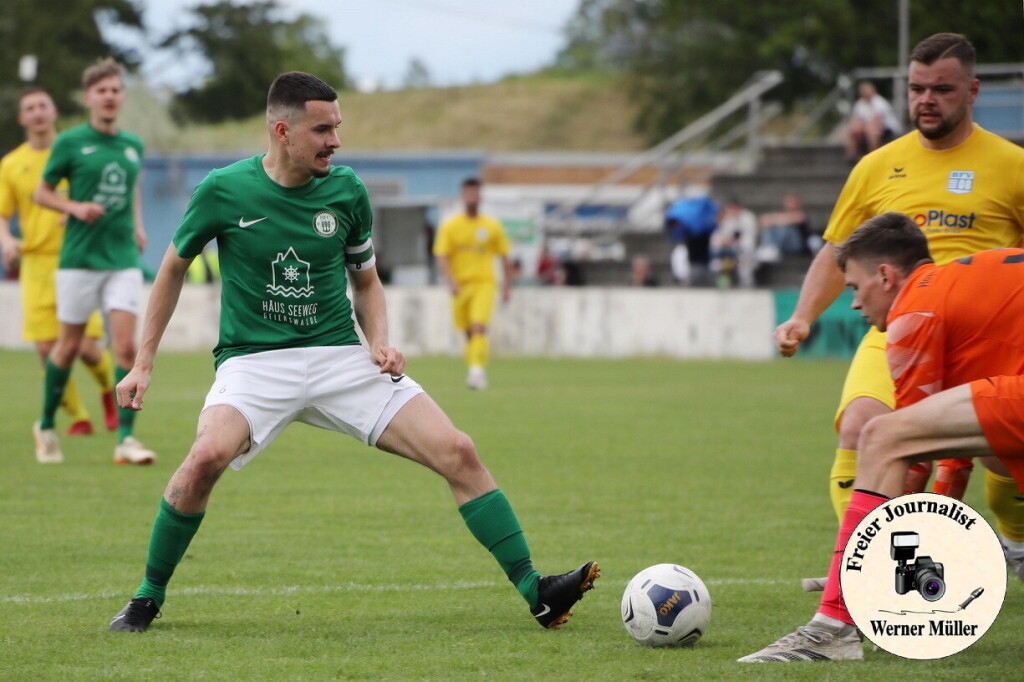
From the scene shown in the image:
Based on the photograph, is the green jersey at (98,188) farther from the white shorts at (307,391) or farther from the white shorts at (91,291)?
the white shorts at (307,391)

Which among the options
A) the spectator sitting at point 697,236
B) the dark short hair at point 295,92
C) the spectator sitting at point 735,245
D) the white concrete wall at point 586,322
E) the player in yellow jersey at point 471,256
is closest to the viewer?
the dark short hair at point 295,92

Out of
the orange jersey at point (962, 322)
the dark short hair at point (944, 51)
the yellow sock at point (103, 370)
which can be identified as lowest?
the yellow sock at point (103, 370)

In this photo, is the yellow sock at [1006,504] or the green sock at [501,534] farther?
the yellow sock at [1006,504]

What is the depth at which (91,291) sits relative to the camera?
10328 millimetres

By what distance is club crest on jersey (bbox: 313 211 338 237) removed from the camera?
5.74 m

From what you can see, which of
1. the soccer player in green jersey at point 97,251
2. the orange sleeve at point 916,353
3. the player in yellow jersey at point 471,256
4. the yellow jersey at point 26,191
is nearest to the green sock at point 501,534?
the orange sleeve at point 916,353

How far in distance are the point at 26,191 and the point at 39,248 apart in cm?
56

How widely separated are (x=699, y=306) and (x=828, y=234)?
1527 centimetres

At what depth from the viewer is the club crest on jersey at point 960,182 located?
20.5 feet

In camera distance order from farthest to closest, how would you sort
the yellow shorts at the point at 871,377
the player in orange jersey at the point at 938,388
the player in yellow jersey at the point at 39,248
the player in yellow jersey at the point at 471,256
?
1. the player in yellow jersey at the point at 471,256
2. the player in yellow jersey at the point at 39,248
3. the yellow shorts at the point at 871,377
4. the player in orange jersey at the point at 938,388

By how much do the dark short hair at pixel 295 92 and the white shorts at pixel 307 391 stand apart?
3.13 ft

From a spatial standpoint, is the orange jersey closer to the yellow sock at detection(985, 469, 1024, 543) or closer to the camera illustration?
the camera illustration

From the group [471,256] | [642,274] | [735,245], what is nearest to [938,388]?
[471,256]

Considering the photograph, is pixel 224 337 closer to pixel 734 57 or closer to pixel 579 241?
pixel 579 241
